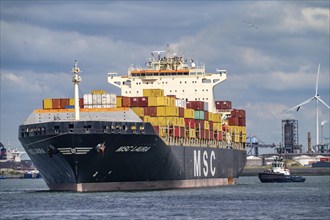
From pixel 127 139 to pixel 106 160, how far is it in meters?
2.29

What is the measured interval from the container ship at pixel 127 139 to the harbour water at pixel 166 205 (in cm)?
187

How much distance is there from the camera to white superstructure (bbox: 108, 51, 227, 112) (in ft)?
353

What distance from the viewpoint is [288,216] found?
61.1 m

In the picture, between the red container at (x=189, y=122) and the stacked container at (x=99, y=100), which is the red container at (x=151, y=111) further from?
the red container at (x=189, y=122)

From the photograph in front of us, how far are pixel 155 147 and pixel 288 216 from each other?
26352mm

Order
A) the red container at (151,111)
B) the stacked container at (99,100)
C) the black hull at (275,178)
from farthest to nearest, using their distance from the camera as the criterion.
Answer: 1. the black hull at (275,178)
2. the red container at (151,111)
3. the stacked container at (99,100)

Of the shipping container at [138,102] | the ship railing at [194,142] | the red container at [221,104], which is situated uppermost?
the red container at [221,104]

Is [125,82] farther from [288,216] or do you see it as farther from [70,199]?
[288,216]

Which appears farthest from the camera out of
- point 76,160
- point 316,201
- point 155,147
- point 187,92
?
point 187,92

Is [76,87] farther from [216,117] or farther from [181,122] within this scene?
[216,117]

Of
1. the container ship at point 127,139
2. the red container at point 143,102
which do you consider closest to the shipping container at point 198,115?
the container ship at point 127,139

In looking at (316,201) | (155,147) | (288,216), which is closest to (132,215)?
(288,216)

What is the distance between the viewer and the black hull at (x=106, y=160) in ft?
266

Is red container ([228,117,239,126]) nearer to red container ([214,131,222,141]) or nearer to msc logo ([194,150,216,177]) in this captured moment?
red container ([214,131,222,141])
